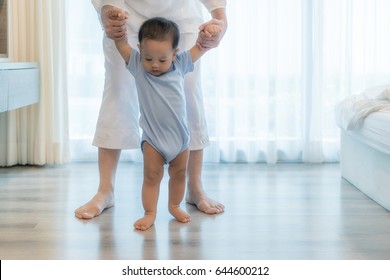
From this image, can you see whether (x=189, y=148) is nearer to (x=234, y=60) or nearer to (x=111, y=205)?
(x=111, y=205)

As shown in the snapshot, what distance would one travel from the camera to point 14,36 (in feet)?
10.6

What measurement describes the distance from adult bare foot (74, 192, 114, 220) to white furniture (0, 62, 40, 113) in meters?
0.63

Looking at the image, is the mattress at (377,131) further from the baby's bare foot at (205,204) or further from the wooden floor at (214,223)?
the baby's bare foot at (205,204)

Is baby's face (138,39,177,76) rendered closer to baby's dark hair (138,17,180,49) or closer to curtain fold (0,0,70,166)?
baby's dark hair (138,17,180,49)

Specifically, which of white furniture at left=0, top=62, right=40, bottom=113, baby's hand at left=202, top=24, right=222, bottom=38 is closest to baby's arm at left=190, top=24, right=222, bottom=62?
baby's hand at left=202, top=24, right=222, bottom=38

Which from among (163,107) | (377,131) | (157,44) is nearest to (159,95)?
(163,107)

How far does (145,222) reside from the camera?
2.01 meters

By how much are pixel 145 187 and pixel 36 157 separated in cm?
138

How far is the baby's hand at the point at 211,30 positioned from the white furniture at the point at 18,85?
3.27 ft

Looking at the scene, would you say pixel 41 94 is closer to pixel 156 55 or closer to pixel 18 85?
pixel 18 85

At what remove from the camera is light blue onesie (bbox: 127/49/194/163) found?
6.51 ft

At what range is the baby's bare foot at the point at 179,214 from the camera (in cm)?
209
